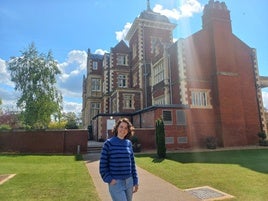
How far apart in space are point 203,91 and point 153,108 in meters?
5.17

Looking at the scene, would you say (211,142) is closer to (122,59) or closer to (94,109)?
(122,59)

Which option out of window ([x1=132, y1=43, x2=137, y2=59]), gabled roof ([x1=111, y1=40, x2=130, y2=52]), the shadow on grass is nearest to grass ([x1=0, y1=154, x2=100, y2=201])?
the shadow on grass

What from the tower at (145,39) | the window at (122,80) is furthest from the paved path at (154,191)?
the window at (122,80)

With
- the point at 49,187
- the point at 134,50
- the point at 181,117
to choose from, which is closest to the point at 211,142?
the point at 181,117

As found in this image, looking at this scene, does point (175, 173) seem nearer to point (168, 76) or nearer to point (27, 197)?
point (27, 197)

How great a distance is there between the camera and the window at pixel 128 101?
29.0m

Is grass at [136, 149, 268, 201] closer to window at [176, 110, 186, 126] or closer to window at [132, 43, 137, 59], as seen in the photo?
window at [176, 110, 186, 126]

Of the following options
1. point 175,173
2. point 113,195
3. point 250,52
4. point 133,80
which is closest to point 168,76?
point 250,52

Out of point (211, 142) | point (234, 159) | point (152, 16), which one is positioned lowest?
point (234, 159)

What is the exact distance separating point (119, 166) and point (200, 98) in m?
18.7

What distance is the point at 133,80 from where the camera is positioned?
33844 mm

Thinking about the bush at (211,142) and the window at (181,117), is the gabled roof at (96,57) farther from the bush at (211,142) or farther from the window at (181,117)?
the bush at (211,142)

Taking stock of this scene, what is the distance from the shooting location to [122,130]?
12.5 feet

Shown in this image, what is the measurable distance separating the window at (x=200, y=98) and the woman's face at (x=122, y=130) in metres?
17.7
